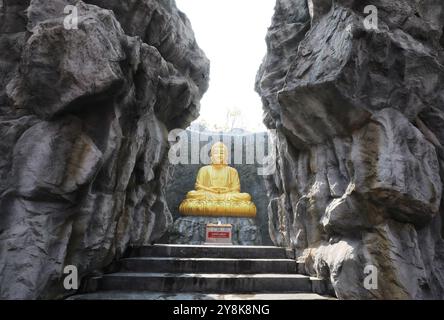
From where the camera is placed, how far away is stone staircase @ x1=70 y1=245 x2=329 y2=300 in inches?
185

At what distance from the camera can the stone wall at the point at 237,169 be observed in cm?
1405

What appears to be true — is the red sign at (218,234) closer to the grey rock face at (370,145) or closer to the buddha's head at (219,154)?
the grey rock face at (370,145)

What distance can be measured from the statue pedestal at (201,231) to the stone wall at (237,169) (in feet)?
5.29

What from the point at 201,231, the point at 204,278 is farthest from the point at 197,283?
the point at 201,231

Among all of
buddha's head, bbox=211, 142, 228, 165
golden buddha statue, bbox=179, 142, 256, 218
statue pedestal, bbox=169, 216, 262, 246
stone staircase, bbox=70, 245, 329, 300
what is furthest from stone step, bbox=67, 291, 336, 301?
buddha's head, bbox=211, 142, 228, 165

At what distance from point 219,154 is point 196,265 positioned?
28.7 feet

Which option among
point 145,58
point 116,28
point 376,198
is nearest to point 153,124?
point 145,58

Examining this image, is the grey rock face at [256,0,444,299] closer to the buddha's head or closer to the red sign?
the red sign

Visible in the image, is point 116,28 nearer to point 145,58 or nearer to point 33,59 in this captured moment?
point 145,58

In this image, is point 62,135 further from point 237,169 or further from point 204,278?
point 237,169

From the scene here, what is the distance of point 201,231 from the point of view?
11.5 metres

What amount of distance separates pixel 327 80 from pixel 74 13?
3.38 m

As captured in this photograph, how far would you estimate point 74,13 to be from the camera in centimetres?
424

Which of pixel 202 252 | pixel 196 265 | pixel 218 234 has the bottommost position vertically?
pixel 196 265
